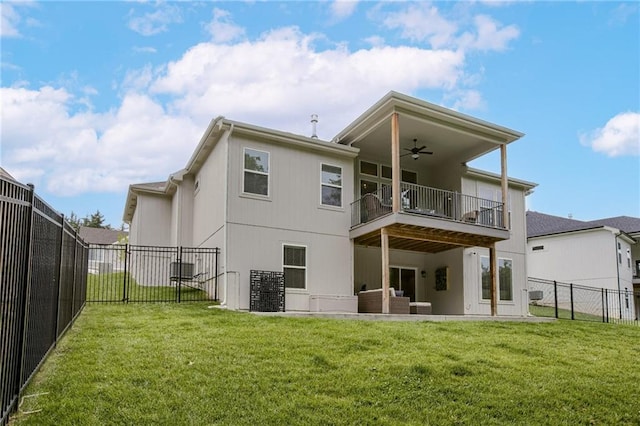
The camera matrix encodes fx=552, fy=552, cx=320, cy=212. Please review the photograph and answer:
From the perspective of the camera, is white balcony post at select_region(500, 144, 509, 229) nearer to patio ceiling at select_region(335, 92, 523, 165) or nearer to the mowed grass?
patio ceiling at select_region(335, 92, 523, 165)

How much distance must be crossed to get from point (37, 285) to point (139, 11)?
38.1ft

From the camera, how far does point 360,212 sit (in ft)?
51.8

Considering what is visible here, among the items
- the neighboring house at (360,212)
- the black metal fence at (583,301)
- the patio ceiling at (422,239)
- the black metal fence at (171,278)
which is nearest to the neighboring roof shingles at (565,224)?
the black metal fence at (583,301)

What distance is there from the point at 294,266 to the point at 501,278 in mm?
7723

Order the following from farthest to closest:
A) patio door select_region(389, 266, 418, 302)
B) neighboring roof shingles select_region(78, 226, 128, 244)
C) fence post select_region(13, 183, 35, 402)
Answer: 1. neighboring roof shingles select_region(78, 226, 128, 244)
2. patio door select_region(389, 266, 418, 302)
3. fence post select_region(13, 183, 35, 402)

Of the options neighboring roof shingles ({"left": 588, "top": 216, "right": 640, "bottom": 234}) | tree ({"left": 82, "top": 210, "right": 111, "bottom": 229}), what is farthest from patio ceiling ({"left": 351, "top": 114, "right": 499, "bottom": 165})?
tree ({"left": 82, "top": 210, "right": 111, "bottom": 229})

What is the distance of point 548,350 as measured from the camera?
376 inches

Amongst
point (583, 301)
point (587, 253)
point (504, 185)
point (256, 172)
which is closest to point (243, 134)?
point (256, 172)

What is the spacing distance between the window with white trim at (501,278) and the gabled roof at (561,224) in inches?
386

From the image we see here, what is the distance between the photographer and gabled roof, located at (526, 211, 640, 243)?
27.1 m

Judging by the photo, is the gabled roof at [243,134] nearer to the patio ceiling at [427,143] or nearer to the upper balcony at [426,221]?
the patio ceiling at [427,143]

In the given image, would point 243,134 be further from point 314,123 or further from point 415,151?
point 415,151

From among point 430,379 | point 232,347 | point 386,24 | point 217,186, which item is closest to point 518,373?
point 430,379

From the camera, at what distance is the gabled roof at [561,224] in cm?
2709
